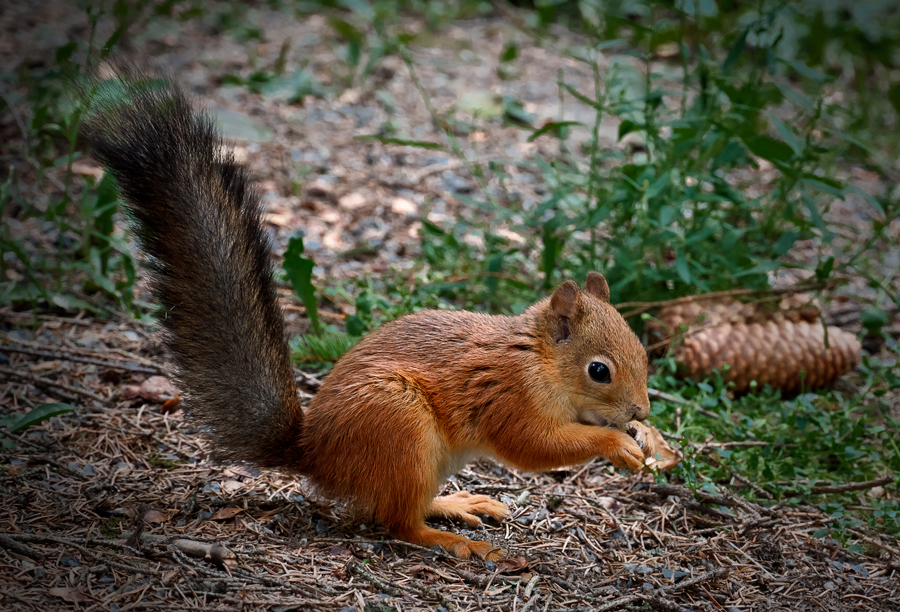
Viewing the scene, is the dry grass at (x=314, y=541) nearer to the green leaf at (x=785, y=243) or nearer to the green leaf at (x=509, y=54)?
the green leaf at (x=785, y=243)

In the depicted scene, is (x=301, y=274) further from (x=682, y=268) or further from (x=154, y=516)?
(x=682, y=268)

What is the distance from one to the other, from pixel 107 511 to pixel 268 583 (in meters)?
0.61

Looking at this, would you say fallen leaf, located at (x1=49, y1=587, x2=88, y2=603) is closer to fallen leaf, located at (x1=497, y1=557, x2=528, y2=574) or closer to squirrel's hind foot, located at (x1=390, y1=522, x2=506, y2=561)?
squirrel's hind foot, located at (x1=390, y1=522, x2=506, y2=561)

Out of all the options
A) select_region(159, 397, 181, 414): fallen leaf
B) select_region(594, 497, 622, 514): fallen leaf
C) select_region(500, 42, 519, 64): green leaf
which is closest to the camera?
select_region(594, 497, 622, 514): fallen leaf

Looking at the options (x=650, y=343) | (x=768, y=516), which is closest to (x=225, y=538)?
(x=768, y=516)

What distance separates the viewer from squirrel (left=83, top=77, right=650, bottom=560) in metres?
2.06

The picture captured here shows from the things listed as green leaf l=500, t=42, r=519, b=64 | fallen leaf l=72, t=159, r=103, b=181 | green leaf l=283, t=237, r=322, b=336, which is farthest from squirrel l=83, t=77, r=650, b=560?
green leaf l=500, t=42, r=519, b=64

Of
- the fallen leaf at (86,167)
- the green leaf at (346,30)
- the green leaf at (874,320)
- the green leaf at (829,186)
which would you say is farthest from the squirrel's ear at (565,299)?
the green leaf at (346,30)

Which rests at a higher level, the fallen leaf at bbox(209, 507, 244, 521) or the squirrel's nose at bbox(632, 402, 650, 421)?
the squirrel's nose at bbox(632, 402, 650, 421)

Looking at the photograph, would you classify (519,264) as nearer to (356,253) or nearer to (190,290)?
(356,253)

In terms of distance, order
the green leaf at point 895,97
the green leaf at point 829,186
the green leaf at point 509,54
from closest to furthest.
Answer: the green leaf at point 829,186, the green leaf at point 895,97, the green leaf at point 509,54

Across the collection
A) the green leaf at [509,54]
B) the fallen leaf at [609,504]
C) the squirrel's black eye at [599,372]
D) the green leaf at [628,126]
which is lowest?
the fallen leaf at [609,504]

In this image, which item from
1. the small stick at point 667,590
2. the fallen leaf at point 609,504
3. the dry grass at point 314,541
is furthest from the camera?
the fallen leaf at point 609,504

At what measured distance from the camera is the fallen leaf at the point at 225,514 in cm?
225
